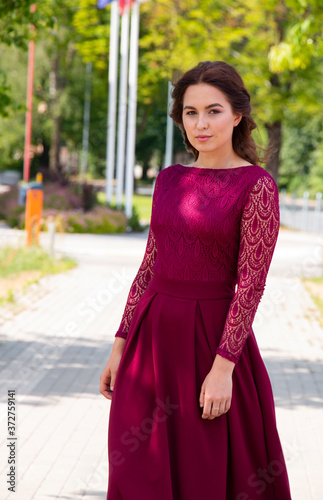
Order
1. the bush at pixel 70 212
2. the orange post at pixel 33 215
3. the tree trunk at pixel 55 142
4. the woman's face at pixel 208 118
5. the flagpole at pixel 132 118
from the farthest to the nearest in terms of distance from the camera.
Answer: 1. the tree trunk at pixel 55 142
2. the flagpole at pixel 132 118
3. the bush at pixel 70 212
4. the orange post at pixel 33 215
5. the woman's face at pixel 208 118

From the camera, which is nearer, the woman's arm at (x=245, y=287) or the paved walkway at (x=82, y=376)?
the woman's arm at (x=245, y=287)

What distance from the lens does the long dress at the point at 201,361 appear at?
2.50 meters

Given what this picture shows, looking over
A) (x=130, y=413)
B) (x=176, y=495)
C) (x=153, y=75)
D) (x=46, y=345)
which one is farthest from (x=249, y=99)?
(x=153, y=75)

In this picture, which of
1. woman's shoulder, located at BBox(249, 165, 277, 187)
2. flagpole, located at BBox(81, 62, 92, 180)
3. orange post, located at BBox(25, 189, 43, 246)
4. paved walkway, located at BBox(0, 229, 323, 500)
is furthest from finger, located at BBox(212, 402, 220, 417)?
flagpole, located at BBox(81, 62, 92, 180)

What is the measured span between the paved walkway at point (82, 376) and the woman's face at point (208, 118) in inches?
87.0

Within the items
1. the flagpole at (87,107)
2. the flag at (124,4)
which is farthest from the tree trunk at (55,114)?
the flag at (124,4)

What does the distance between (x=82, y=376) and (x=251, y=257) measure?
14.3 feet

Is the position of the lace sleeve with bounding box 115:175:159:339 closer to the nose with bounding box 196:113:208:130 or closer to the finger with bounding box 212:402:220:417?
the nose with bounding box 196:113:208:130

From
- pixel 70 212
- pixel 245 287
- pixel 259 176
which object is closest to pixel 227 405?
pixel 245 287

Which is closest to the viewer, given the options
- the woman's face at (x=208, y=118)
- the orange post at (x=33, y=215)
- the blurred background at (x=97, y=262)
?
the woman's face at (x=208, y=118)

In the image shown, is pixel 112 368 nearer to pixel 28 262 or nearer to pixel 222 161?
pixel 222 161

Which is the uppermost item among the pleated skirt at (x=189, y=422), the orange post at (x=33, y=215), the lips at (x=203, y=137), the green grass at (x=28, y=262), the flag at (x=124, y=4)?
the flag at (x=124, y=4)

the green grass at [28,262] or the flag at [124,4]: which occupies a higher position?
the flag at [124,4]

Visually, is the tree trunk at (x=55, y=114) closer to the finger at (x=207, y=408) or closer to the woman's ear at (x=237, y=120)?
the woman's ear at (x=237, y=120)
